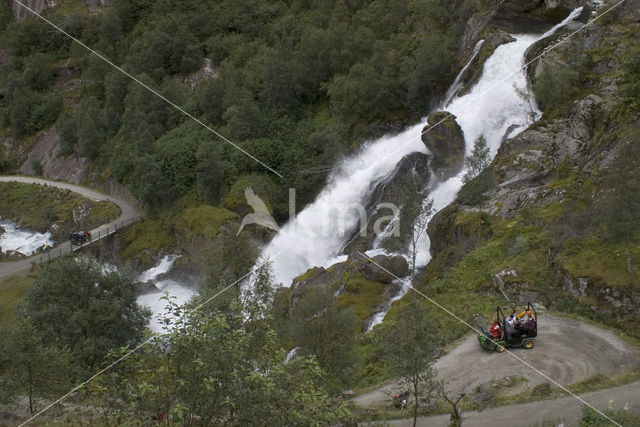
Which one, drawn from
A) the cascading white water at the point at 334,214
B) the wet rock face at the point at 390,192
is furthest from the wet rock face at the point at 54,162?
the wet rock face at the point at 390,192

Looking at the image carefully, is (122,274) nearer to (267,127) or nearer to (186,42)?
(267,127)

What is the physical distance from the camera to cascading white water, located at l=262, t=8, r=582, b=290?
116 ft

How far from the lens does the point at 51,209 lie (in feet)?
180

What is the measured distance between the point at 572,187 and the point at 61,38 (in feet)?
231

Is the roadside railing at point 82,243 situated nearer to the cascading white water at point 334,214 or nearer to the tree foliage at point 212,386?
the cascading white water at point 334,214

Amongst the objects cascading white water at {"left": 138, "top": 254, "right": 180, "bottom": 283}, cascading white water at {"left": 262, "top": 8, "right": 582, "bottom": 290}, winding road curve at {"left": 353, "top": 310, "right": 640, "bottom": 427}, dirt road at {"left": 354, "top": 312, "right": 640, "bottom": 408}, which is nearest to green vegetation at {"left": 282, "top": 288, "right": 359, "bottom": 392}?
winding road curve at {"left": 353, "top": 310, "right": 640, "bottom": 427}

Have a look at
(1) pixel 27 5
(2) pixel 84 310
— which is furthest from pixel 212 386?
(1) pixel 27 5

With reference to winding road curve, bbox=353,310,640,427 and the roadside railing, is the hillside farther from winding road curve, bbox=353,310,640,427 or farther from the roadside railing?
the roadside railing

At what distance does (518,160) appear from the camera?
3034 centimetres

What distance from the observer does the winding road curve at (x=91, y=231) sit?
43938 mm

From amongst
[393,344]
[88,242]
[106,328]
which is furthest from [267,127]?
[393,344]

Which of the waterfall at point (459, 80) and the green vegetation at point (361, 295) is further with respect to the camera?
the waterfall at point (459, 80)

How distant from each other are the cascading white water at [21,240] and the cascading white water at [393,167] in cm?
2302

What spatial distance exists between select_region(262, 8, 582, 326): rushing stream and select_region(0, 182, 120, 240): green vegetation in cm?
1997
